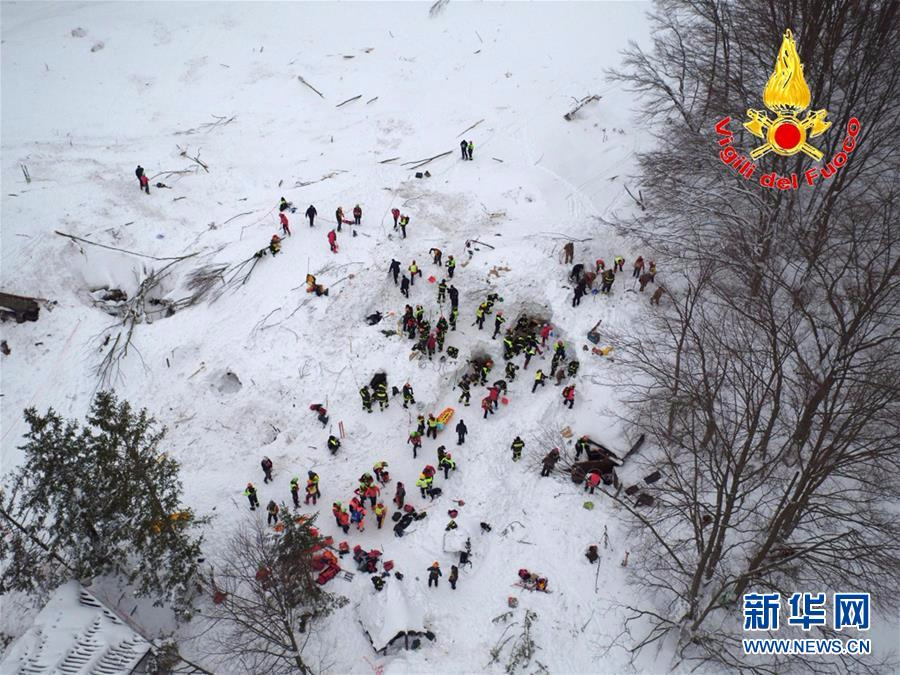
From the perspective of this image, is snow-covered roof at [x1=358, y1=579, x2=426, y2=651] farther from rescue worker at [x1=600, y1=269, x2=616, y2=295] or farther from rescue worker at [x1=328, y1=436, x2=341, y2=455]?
rescue worker at [x1=600, y1=269, x2=616, y2=295]

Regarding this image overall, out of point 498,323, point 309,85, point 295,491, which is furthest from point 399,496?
point 309,85

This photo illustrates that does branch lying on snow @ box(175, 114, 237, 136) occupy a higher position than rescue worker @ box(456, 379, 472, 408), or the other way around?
branch lying on snow @ box(175, 114, 237, 136)

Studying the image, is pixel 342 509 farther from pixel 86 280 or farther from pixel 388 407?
pixel 86 280

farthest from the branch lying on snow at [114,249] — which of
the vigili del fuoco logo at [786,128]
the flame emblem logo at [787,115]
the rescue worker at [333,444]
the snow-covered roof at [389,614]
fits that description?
the flame emblem logo at [787,115]

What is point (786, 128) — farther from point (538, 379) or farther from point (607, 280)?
point (538, 379)

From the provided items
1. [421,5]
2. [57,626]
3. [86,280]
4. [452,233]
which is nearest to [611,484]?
[452,233]

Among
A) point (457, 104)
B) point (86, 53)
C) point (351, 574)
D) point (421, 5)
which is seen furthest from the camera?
point (421, 5)

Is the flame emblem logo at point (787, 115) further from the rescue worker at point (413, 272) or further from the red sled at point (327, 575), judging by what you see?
the red sled at point (327, 575)

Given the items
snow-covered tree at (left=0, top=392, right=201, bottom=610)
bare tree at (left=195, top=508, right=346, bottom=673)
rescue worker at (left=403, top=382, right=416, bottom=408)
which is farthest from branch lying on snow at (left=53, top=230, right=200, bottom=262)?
bare tree at (left=195, top=508, right=346, bottom=673)
